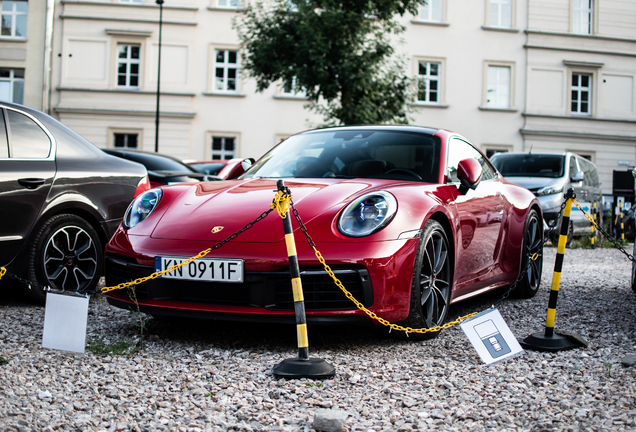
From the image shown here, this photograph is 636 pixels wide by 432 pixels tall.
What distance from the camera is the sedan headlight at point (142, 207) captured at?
13.6 ft

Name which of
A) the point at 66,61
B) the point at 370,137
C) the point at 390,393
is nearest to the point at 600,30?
the point at 66,61

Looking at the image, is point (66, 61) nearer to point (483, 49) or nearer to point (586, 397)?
point (483, 49)

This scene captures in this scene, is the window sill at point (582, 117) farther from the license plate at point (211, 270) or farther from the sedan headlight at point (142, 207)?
the license plate at point (211, 270)

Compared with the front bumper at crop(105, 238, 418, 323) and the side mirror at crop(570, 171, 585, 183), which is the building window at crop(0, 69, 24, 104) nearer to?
the side mirror at crop(570, 171, 585, 183)

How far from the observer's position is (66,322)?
3.54 meters

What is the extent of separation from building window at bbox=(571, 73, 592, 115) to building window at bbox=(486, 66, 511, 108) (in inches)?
124

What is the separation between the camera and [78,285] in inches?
202

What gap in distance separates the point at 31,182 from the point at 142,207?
1.11 meters

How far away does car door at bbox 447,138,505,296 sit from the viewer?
4.45m

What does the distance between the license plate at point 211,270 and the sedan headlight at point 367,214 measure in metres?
0.58

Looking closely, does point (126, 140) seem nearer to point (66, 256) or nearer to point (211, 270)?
point (66, 256)

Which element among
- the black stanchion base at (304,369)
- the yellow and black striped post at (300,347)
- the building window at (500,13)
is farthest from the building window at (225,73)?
the black stanchion base at (304,369)

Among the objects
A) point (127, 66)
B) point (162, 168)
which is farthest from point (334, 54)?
point (127, 66)

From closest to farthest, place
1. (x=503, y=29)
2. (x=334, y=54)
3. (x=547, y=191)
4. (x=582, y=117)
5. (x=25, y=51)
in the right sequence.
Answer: (x=547, y=191) → (x=334, y=54) → (x=25, y=51) → (x=503, y=29) → (x=582, y=117)
